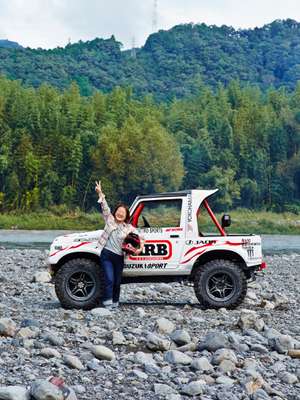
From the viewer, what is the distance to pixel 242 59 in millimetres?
197250

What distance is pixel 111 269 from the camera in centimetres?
1324

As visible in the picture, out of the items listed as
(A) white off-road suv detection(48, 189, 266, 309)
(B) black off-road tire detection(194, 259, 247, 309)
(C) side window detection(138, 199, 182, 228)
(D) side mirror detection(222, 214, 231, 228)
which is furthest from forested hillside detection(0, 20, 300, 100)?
(B) black off-road tire detection(194, 259, 247, 309)

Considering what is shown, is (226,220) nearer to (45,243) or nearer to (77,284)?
(77,284)

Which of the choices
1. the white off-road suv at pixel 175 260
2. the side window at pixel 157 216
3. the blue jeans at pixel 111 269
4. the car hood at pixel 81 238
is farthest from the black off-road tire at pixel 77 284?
the side window at pixel 157 216

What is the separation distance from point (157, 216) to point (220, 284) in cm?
148

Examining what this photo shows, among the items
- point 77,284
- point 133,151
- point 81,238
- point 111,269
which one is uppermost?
point 133,151

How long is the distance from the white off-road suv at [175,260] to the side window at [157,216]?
0.02 meters

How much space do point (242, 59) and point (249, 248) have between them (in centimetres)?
18724

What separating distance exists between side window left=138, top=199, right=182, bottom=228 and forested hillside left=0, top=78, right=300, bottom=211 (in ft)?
202

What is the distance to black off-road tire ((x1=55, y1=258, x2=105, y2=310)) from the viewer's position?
44.0 feet

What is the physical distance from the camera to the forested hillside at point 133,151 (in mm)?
77125

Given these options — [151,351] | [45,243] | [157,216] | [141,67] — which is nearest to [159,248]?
[157,216]

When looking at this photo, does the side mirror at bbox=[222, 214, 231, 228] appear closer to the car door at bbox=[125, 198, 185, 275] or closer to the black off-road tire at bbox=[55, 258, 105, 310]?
the car door at bbox=[125, 198, 185, 275]

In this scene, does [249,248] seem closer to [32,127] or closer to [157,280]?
[157,280]
